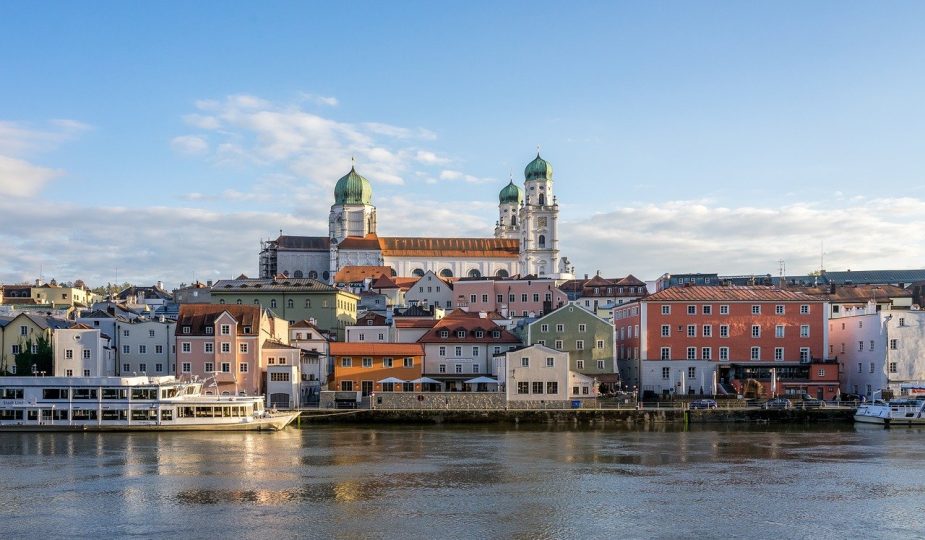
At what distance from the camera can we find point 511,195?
647 feet

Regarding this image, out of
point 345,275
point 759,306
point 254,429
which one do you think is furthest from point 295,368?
point 345,275

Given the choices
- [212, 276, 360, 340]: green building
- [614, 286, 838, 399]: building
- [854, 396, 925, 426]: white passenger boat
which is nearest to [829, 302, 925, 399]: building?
[614, 286, 838, 399]: building

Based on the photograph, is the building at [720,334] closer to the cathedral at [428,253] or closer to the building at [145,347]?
the building at [145,347]

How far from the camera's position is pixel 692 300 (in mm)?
75312

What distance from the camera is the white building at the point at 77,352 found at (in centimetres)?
6894

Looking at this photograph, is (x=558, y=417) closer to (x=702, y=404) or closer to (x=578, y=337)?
(x=702, y=404)

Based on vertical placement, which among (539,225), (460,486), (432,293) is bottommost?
(460,486)

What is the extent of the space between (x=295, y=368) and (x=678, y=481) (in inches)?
1347

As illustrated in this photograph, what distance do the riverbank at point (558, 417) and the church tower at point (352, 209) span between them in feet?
357

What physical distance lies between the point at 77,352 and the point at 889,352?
55378 millimetres

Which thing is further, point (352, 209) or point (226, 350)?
point (352, 209)

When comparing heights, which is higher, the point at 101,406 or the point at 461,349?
the point at 461,349

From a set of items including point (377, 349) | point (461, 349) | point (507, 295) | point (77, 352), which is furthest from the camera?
point (507, 295)

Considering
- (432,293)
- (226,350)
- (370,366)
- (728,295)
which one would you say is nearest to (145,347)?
(226,350)
